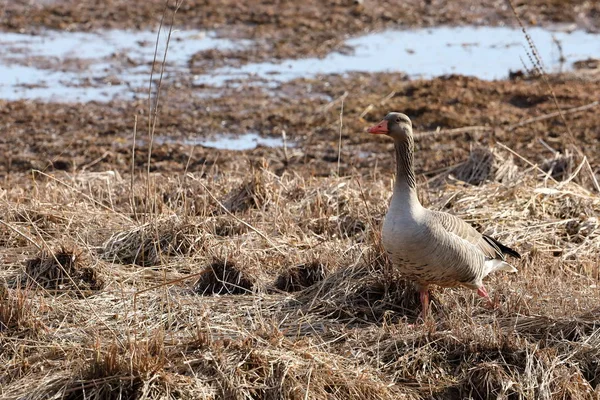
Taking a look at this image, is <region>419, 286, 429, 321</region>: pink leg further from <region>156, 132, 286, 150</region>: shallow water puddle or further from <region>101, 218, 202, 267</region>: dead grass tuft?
<region>156, 132, 286, 150</region>: shallow water puddle

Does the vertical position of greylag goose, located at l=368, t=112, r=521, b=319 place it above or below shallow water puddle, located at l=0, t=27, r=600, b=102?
above

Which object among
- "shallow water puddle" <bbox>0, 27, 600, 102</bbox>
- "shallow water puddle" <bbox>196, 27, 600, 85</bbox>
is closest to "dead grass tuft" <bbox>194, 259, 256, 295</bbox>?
"shallow water puddle" <bbox>0, 27, 600, 102</bbox>

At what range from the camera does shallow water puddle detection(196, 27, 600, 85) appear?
1412 cm

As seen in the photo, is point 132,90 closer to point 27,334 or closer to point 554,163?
point 554,163

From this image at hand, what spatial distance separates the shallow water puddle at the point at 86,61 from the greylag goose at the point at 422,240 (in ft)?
23.8

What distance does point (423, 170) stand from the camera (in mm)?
10352

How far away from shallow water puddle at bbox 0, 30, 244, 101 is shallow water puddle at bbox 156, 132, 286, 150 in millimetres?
1961

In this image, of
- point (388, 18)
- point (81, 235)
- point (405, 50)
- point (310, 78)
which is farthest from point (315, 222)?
point (388, 18)

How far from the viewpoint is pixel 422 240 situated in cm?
582

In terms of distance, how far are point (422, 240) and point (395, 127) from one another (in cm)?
84

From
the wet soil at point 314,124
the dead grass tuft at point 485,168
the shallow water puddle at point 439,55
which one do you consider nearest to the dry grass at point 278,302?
the dead grass tuft at point 485,168

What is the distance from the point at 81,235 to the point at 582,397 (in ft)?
12.9

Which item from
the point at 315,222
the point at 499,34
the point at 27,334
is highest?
the point at 27,334

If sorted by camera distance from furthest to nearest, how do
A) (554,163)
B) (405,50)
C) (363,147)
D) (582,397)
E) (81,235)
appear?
(405,50)
(363,147)
(554,163)
(81,235)
(582,397)
